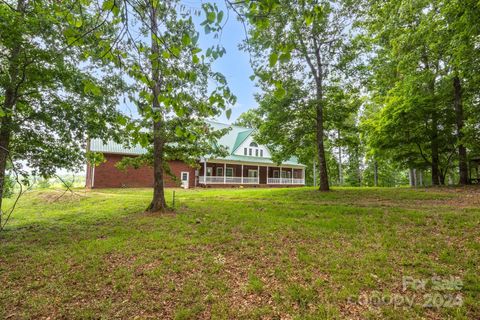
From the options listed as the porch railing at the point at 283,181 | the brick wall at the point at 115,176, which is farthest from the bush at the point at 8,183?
the porch railing at the point at 283,181

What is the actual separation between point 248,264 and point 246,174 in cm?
2402

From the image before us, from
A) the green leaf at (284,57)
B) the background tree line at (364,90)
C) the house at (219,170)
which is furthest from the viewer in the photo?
the house at (219,170)

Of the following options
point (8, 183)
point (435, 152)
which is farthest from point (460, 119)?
point (8, 183)

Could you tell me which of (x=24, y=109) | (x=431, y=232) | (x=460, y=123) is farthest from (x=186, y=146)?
(x=460, y=123)

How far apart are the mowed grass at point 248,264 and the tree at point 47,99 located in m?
2.63

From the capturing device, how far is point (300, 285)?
4195mm

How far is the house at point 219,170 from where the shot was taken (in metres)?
21.0

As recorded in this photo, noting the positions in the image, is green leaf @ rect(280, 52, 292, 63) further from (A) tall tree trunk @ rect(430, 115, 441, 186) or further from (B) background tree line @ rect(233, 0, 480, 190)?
(A) tall tree trunk @ rect(430, 115, 441, 186)

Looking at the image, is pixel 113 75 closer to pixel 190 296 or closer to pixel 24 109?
pixel 24 109

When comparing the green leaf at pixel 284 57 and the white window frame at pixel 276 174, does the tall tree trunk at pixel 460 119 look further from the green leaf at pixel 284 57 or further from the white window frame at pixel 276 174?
the white window frame at pixel 276 174

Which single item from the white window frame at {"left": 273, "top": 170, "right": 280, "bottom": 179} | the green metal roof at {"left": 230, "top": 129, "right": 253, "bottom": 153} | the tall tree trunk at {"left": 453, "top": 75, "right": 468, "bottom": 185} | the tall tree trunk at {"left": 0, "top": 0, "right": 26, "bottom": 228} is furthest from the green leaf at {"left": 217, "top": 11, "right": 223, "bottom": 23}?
the white window frame at {"left": 273, "top": 170, "right": 280, "bottom": 179}

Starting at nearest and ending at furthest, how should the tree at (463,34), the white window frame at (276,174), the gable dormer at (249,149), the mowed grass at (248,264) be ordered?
the mowed grass at (248,264) → the tree at (463,34) → the gable dormer at (249,149) → the white window frame at (276,174)

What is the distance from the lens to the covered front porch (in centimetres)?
2514

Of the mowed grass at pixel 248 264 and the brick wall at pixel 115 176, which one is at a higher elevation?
the brick wall at pixel 115 176
